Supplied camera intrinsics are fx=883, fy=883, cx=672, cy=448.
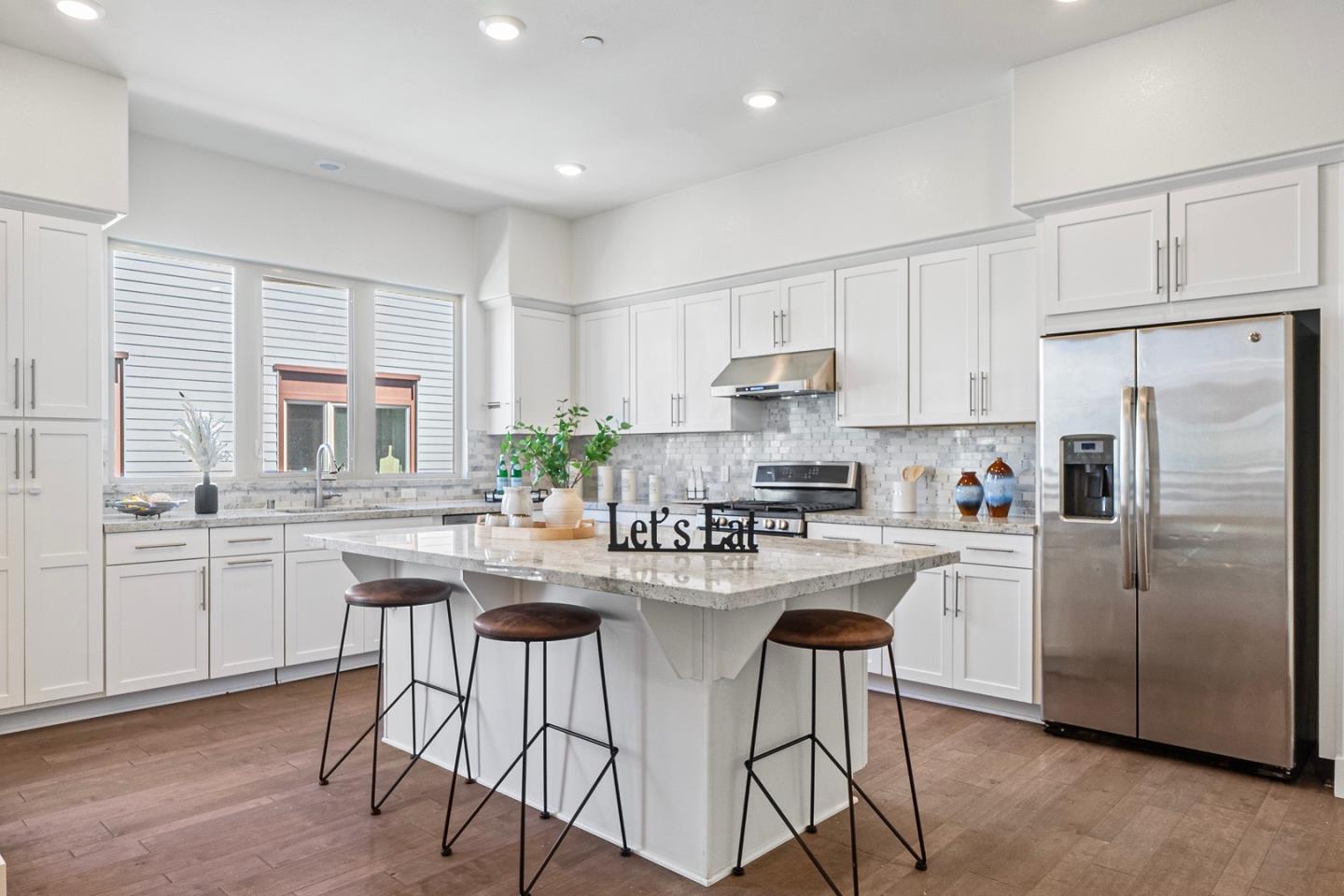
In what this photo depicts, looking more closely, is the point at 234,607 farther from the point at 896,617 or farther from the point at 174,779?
the point at 896,617

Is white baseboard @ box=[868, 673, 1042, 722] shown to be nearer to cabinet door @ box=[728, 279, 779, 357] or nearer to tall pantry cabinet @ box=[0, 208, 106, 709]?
cabinet door @ box=[728, 279, 779, 357]

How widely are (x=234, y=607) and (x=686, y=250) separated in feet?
10.7

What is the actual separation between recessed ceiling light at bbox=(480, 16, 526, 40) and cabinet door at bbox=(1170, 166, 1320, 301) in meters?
2.66

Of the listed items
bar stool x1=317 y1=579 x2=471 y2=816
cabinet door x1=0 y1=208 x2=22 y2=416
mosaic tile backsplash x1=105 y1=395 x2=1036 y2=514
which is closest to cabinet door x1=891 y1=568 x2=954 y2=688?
mosaic tile backsplash x1=105 y1=395 x2=1036 y2=514

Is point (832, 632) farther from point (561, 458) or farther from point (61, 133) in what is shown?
point (61, 133)

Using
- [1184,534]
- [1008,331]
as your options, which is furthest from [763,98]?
[1184,534]

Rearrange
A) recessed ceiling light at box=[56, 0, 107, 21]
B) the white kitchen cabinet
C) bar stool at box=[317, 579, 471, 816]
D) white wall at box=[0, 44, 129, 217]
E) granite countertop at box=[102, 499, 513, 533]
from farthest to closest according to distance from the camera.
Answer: the white kitchen cabinet
granite countertop at box=[102, 499, 513, 533]
white wall at box=[0, 44, 129, 217]
recessed ceiling light at box=[56, 0, 107, 21]
bar stool at box=[317, 579, 471, 816]

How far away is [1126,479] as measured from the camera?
348cm

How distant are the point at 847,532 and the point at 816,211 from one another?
1792 millimetres

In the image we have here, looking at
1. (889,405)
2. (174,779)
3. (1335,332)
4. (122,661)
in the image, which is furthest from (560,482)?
(1335,332)

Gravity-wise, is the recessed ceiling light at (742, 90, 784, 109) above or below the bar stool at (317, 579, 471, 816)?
above

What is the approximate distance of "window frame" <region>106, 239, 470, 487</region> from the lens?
475 cm

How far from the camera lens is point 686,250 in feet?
18.2

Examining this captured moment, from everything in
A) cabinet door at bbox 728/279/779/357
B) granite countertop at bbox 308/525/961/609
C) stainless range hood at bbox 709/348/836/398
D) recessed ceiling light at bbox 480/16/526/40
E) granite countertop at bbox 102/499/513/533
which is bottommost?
granite countertop at bbox 102/499/513/533
